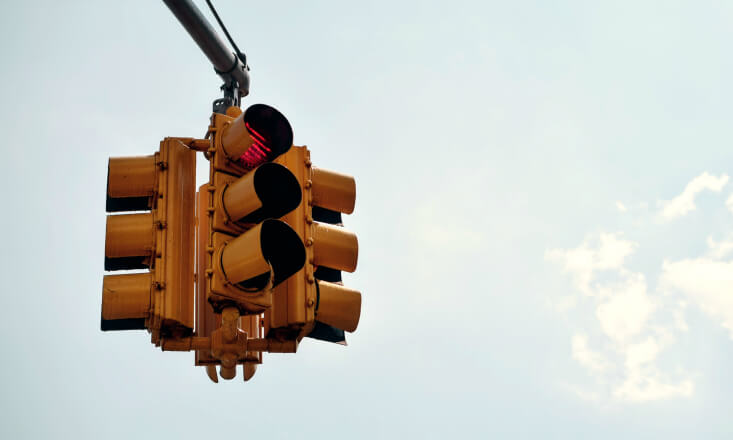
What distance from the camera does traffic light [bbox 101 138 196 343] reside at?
6.42 metres

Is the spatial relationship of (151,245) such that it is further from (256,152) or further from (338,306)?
(338,306)

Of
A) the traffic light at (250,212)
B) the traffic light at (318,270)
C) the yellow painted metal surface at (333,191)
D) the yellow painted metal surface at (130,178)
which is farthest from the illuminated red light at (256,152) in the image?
the yellow painted metal surface at (130,178)

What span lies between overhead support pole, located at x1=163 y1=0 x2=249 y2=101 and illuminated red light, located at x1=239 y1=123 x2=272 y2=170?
78cm

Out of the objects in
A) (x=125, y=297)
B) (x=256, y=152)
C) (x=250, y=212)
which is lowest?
(x=125, y=297)

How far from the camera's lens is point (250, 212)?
21.1 ft

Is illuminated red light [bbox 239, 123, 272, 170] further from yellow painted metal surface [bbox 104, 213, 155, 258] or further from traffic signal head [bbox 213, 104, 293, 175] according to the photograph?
yellow painted metal surface [bbox 104, 213, 155, 258]

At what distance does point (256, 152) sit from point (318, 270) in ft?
3.59

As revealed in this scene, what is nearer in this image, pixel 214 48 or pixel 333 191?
pixel 214 48

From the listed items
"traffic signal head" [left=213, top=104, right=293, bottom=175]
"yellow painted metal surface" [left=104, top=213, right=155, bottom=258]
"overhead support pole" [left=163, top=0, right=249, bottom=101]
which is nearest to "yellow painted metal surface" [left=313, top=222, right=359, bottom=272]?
"traffic signal head" [left=213, top=104, right=293, bottom=175]

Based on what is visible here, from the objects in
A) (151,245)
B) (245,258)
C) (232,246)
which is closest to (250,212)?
(232,246)

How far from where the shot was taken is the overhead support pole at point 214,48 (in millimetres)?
6559

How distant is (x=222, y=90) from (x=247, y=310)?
7.17 ft

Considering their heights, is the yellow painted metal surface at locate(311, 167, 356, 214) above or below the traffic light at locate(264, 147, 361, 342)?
above

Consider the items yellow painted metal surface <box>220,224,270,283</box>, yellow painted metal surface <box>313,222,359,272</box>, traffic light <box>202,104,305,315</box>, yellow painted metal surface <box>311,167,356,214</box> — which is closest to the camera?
yellow painted metal surface <box>220,224,270,283</box>
